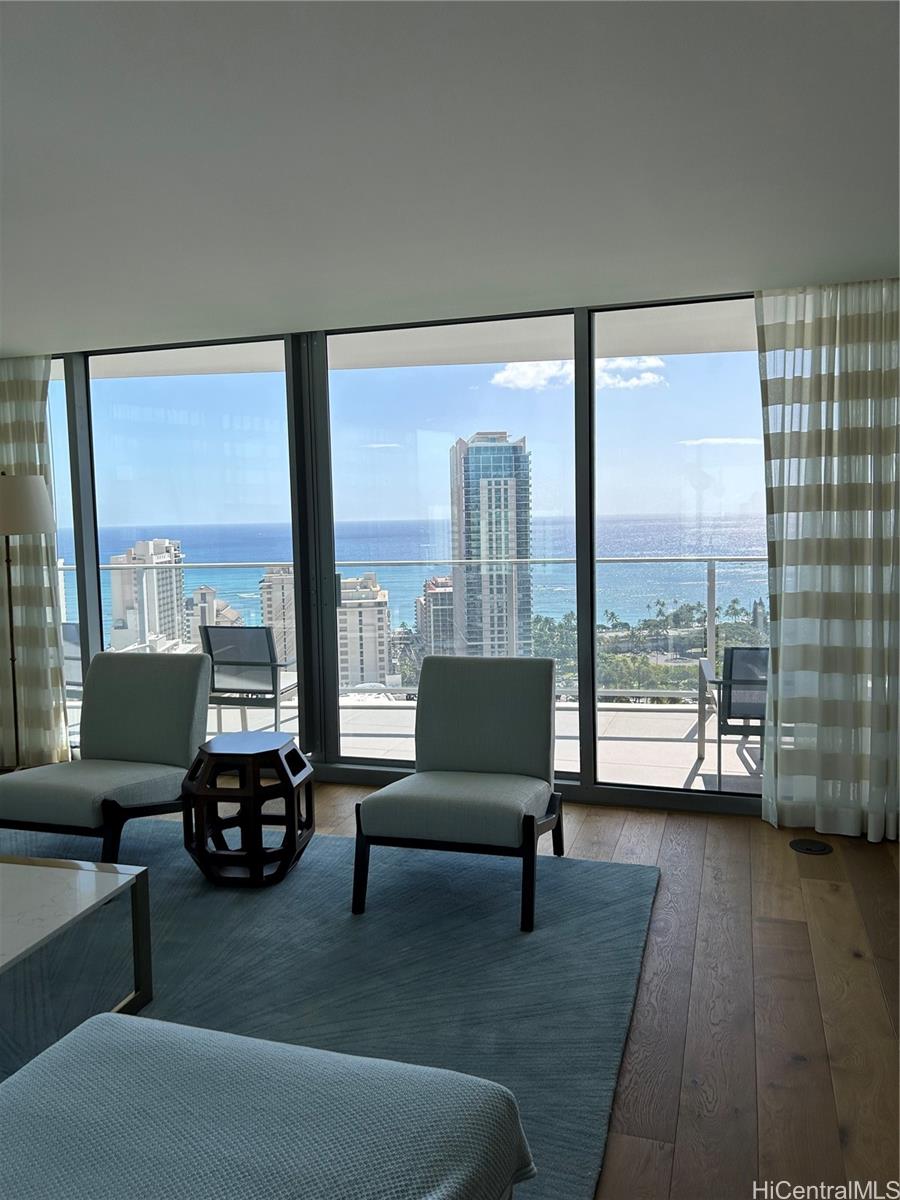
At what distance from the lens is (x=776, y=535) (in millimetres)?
4289

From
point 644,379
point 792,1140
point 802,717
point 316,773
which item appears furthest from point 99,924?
point 644,379

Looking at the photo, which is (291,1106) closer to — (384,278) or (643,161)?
(643,161)

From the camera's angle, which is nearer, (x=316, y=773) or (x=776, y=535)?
(x=776, y=535)

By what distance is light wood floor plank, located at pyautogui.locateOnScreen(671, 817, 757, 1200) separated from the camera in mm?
2072

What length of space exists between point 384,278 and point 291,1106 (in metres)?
3.18

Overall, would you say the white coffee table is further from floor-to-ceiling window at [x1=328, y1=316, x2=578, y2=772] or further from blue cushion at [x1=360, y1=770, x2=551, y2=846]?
floor-to-ceiling window at [x1=328, y1=316, x2=578, y2=772]

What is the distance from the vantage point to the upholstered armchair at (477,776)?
11.0 ft

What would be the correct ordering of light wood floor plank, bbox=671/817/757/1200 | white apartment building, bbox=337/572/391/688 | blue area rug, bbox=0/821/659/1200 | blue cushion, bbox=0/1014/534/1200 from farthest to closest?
1. white apartment building, bbox=337/572/391/688
2. blue area rug, bbox=0/821/659/1200
3. light wood floor plank, bbox=671/817/757/1200
4. blue cushion, bbox=0/1014/534/1200

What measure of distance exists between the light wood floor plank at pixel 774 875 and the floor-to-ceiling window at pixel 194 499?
265 cm

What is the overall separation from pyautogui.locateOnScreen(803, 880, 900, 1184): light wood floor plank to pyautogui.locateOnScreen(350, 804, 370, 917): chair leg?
1.57m

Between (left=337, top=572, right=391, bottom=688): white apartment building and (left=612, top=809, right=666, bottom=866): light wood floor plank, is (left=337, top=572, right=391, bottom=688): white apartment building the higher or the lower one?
the higher one

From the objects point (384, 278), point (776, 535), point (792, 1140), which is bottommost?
point (792, 1140)

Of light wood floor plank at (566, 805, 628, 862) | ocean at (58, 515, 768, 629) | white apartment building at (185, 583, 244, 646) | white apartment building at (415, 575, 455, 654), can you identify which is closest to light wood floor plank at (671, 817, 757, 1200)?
light wood floor plank at (566, 805, 628, 862)

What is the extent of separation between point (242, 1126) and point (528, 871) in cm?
185
